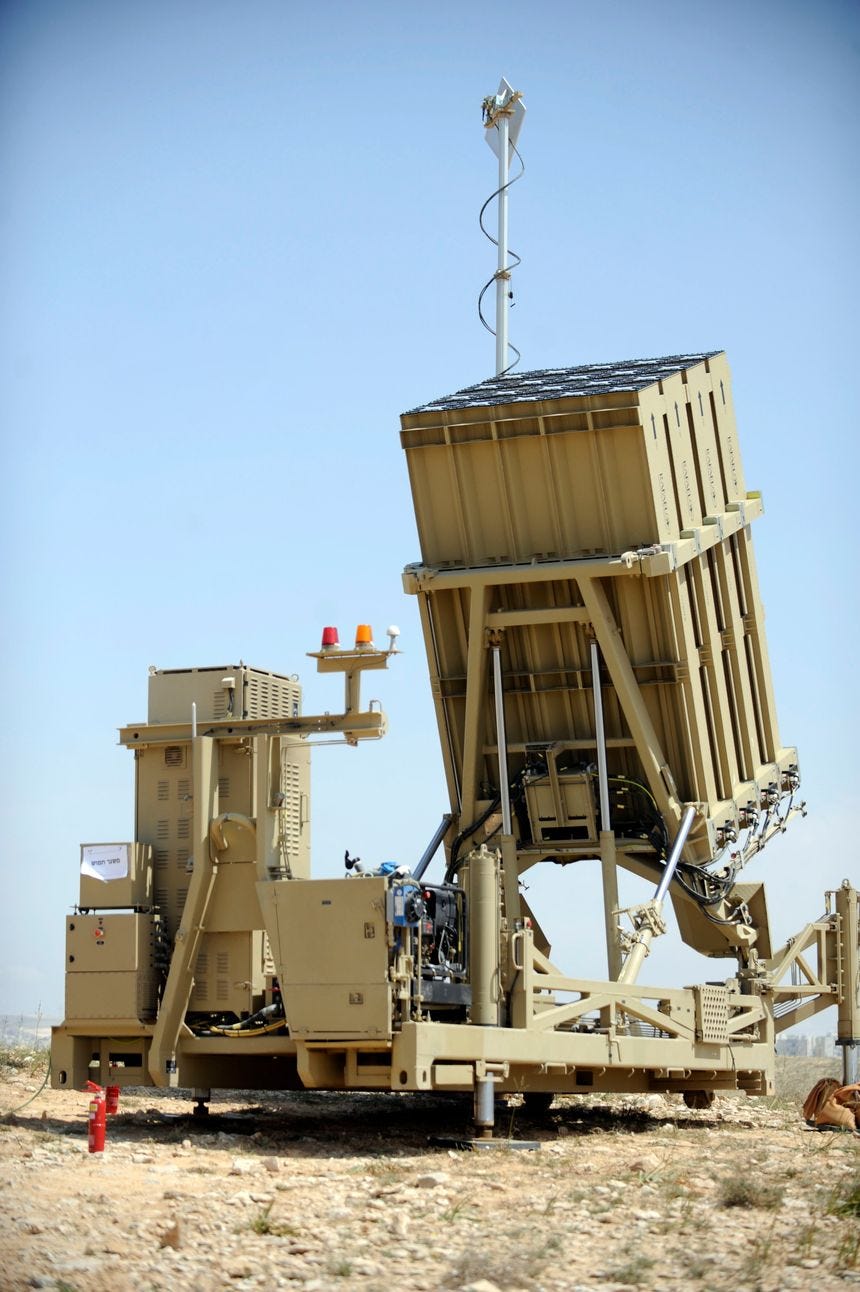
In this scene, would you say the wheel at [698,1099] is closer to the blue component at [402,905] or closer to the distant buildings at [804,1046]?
the blue component at [402,905]

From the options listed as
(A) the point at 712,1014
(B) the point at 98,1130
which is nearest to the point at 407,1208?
(B) the point at 98,1130

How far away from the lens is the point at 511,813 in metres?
17.2

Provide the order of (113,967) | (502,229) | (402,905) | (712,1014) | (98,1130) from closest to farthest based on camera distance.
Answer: (98,1130) → (402,905) → (113,967) → (712,1014) → (502,229)

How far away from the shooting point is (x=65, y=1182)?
1093 centimetres

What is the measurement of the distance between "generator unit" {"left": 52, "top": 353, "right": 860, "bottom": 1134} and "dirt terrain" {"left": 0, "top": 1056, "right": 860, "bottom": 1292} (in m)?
0.70

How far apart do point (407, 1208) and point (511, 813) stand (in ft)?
22.8

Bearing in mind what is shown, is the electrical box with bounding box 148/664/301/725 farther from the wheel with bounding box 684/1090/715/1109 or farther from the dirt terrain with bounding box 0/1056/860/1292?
the wheel with bounding box 684/1090/715/1109

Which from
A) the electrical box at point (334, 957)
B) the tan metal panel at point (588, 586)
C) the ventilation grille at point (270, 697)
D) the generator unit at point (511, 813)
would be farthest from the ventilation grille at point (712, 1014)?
the ventilation grille at point (270, 697)

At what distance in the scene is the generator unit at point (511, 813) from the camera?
13.5 m

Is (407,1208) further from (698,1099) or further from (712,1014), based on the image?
(698,1099)

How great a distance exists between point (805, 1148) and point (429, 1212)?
183 inches

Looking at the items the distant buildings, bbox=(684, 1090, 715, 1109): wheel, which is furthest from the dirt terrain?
the distant buildings

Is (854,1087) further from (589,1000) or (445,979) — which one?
(445,979)

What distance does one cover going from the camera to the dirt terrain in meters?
8.84
